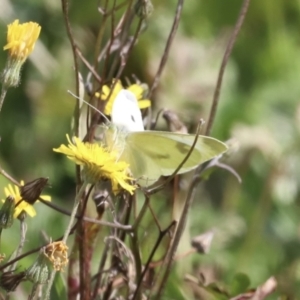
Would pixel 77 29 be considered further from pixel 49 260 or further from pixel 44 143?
pixel 49 260

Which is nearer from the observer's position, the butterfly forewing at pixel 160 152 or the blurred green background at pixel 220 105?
the butterfly forewing at pixel 160 152

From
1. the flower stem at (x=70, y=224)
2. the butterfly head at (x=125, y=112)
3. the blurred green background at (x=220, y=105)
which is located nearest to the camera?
the flower stem at (x=70, y=224)

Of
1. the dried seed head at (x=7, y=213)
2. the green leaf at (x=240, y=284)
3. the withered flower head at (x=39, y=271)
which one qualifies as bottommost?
the green leaf at (x=240, y=284)

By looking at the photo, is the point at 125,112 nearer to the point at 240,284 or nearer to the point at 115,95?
the point at 115,95

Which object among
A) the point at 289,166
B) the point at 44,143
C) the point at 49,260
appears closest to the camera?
the point at 49,260

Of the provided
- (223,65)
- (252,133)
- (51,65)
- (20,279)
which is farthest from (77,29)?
(20,279)

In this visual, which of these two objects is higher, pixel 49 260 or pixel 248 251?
pixel 49 260

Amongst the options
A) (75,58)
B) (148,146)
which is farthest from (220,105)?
(75,58)

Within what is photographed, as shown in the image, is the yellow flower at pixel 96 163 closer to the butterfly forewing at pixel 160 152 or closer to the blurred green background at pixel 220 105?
the butterfly forewing at pixel 160 152

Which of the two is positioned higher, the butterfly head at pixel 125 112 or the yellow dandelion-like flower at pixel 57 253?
the butterfly head at pixel 125 112

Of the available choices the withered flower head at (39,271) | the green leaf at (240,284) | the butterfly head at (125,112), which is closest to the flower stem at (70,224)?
the withered flower head at (39,271)
